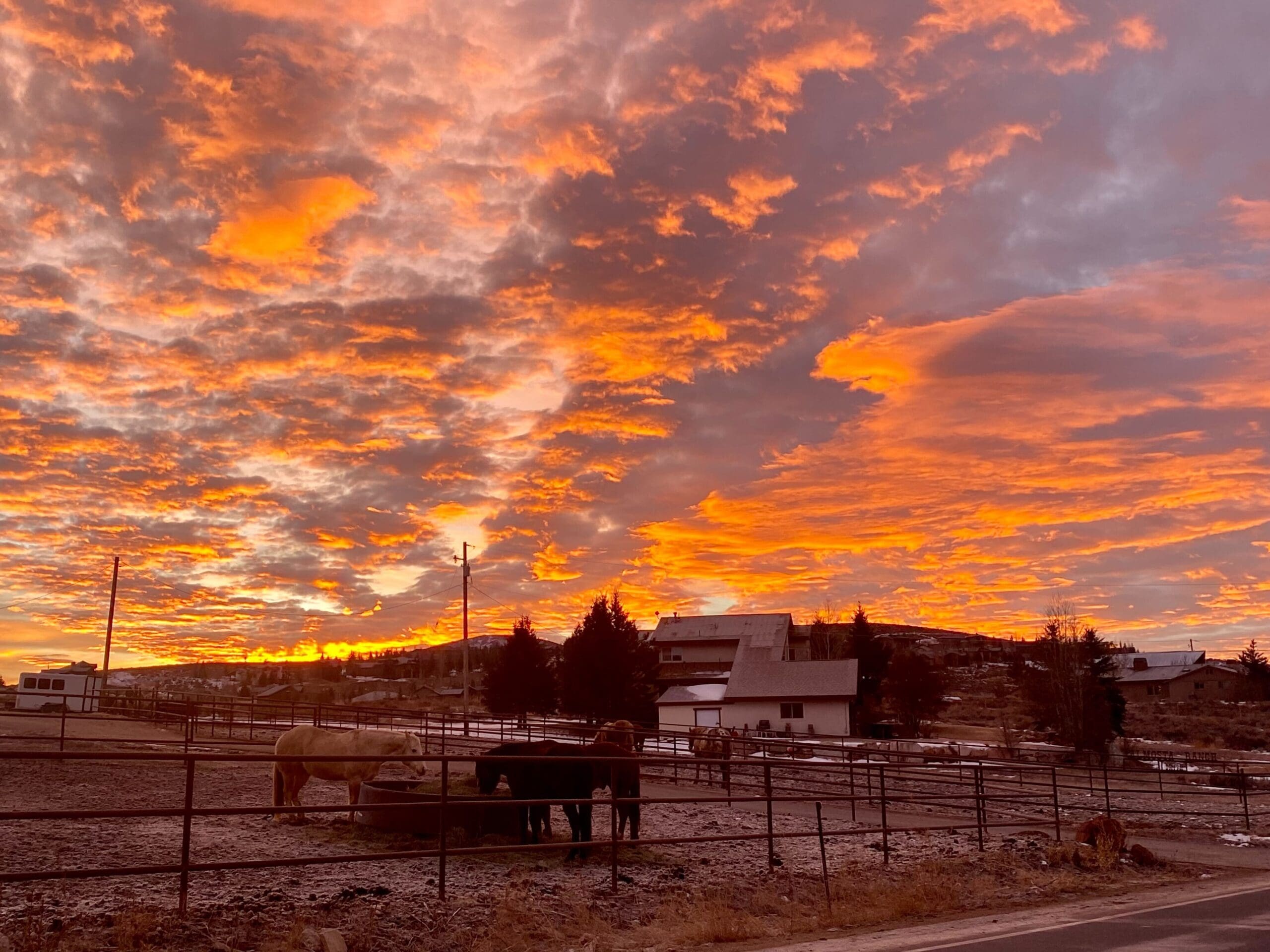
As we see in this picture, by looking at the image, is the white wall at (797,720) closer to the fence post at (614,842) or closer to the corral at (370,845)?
the corral at (370,845)

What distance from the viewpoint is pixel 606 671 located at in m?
58.1

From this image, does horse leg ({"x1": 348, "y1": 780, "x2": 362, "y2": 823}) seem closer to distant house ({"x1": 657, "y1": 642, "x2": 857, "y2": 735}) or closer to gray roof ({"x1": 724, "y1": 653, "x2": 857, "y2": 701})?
distant house ({"x1": 657, "y1": 642, "x2": 857, "y2": 735})

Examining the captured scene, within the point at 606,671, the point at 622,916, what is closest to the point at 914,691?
the point at 606,671

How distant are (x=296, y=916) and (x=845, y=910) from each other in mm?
6233

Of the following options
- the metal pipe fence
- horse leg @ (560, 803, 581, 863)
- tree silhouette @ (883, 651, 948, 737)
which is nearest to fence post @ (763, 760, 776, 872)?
the metal pipe fence

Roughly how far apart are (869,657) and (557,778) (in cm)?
6828

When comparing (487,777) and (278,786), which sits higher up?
(487,777)

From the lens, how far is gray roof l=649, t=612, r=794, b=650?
75.4 m

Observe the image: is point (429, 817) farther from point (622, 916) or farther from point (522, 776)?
point (622, 916)

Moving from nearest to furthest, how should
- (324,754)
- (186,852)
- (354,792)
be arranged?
(186,852), (354,792), (324,754)

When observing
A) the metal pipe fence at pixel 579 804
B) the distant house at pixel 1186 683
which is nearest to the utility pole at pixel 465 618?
the metal pipe fence at pixel 579 804

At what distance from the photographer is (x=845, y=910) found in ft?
39.2

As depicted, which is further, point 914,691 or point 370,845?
point 914,691

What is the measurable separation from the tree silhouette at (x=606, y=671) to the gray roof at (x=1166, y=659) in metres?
80.1
